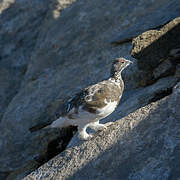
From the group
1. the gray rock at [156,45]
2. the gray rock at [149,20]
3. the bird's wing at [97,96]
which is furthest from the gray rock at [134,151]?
the gray rock at [149,20]

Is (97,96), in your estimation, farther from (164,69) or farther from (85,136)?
(164,69)

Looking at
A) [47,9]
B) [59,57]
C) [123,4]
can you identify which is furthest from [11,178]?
[47,9]

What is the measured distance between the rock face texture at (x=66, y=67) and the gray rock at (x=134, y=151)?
1831 millimetres

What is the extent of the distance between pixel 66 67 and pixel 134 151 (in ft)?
27.0

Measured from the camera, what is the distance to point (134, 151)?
6203 millimetres

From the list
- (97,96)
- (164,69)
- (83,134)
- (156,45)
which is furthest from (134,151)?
Answer: (156,45)

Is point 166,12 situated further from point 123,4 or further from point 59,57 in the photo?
point 59,57

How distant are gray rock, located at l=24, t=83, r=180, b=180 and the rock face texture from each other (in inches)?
72.1

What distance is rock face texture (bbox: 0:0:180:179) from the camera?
A: 9.61 m

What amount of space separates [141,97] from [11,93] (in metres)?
8.68

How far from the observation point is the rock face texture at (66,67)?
9.61 meters

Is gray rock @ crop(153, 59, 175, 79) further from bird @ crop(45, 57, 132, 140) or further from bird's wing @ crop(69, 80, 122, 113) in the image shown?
bird's wing @ crop(69, 80, 122, 113)

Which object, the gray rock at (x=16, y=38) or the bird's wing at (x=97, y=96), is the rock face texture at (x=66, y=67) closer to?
the gray rock at (x=16, y=38)

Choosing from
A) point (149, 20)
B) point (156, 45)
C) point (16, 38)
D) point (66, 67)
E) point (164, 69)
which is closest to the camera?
point (164, 69)
